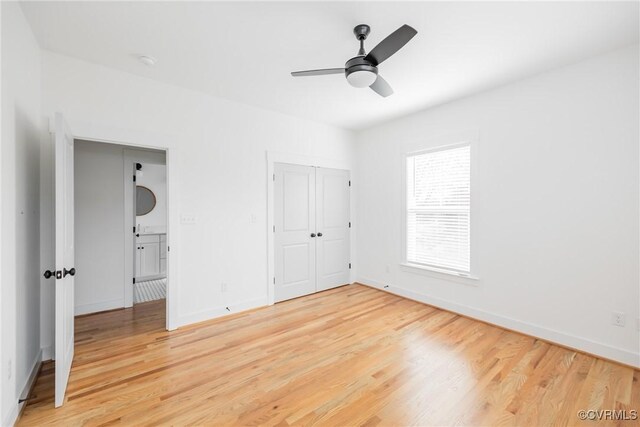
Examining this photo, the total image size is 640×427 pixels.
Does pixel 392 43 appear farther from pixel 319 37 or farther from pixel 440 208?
pixel 440 208

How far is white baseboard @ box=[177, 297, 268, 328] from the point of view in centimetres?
320

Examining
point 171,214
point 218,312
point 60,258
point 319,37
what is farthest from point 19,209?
point 319,37

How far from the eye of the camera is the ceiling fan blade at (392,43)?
171cm

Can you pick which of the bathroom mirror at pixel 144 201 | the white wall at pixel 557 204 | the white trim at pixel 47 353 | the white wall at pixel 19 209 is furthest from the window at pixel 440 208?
the bathroom mirror at pixel 144 201

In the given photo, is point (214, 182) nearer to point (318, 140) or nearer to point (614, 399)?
point (318, 140)

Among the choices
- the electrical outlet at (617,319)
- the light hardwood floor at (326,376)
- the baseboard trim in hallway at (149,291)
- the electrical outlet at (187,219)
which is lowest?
the baseboard trim in hallway at (149,291)

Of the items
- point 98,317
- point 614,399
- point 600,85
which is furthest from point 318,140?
point 614,399

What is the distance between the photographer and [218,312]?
3434 millimetres

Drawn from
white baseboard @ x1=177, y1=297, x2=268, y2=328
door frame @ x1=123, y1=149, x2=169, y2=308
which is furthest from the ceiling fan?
door frame @ x1=123, y1=149, x2=169, y2=308

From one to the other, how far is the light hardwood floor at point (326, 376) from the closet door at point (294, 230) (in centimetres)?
91

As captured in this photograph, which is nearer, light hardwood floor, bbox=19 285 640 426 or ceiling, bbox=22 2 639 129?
light hardwood floor, bbox=19 285 640 426

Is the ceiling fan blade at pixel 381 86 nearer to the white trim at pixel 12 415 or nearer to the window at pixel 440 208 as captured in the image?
the window at pixel 440 208

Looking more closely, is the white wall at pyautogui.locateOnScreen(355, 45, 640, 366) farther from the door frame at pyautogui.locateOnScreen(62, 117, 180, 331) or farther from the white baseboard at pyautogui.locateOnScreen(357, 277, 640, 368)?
the door frame at pyautogui.locateOnScreen(62, 117, 180, 331)

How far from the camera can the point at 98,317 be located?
3467mm
